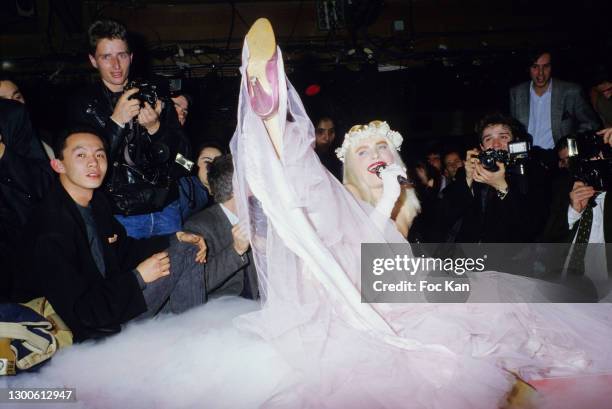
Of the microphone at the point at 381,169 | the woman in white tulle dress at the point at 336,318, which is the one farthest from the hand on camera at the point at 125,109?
the microphone at the point at 381,169

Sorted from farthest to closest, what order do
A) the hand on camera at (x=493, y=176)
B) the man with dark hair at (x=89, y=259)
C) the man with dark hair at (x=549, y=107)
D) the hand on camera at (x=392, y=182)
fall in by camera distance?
the man with dark hair at (x=549, y=107), the hand on camera at (x=493, y=176), the hand on camera at (x=392, y=182), the man with dark hair at (x=89, y=259)

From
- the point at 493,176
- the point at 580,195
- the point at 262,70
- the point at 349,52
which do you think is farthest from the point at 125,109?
the point at 349,52

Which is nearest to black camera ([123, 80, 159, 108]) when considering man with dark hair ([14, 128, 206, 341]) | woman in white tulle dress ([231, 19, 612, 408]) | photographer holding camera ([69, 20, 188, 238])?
photographer holding camera ([69, 20, 188, 238])

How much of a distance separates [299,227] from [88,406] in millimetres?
1256

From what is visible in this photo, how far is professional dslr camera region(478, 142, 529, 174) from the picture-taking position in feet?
10.5

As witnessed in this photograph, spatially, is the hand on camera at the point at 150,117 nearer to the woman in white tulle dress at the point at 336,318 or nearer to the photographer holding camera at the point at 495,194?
the woman in white tulle dress at the point at 336,318

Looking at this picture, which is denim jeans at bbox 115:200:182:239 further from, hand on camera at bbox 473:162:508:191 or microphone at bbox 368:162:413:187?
hand on camera at bbox 473:162:508:191

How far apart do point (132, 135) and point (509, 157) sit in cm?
236

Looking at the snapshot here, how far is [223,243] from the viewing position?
117 inches

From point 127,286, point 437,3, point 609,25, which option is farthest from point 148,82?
point 609,25

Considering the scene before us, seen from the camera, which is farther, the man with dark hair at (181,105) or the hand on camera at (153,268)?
the man with dark hair at (181,105)

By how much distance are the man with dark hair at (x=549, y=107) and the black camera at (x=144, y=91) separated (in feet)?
11.2

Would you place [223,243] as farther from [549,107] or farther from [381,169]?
[549,107]

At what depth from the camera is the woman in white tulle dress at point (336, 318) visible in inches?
84.1
